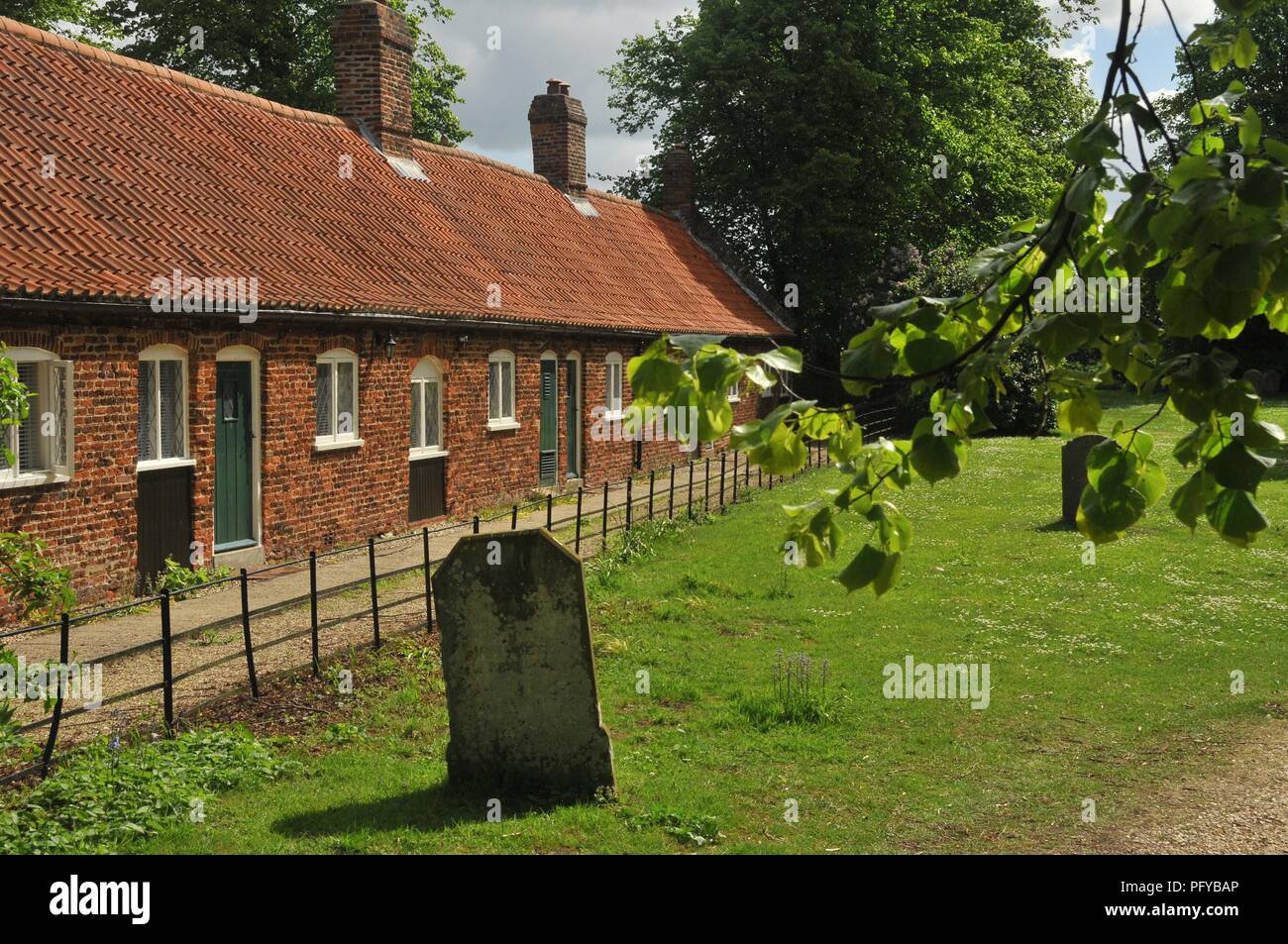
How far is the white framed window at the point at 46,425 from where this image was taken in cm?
1325

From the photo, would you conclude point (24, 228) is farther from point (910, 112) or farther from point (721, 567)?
point (910, 112)

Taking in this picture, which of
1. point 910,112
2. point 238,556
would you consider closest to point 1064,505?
point 238,556

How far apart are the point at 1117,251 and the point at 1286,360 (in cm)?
5515

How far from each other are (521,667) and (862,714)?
11.7ft

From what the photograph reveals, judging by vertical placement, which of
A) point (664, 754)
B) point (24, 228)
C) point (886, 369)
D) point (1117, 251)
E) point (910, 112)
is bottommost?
point (664, 754)

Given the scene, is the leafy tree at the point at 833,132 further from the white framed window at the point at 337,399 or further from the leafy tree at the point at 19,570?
the leafy tree at the point at 19,570

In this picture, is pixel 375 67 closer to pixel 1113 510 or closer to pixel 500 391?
pixel 500 391

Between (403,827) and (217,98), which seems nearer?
(403,827)

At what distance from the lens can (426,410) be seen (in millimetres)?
20641

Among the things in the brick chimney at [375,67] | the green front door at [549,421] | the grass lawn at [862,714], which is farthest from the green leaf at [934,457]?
the brick chimney at [375,67]

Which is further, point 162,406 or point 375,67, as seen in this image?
point 375,67

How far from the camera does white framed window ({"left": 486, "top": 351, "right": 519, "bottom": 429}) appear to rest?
73.2ft

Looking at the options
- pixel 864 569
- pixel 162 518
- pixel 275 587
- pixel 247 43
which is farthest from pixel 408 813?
pixel 247 43

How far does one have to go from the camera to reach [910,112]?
38.8 m
